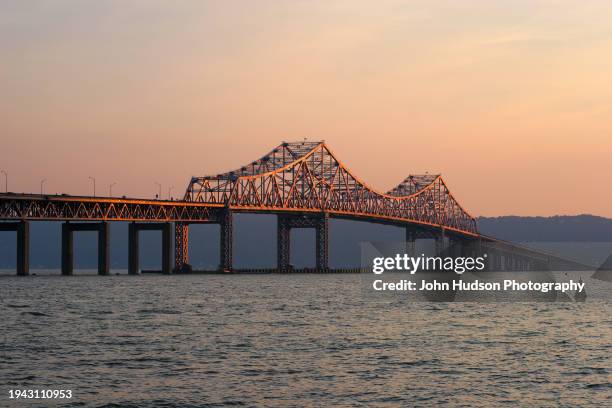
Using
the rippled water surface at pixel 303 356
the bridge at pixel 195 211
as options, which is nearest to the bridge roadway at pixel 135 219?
the bridge at pixel 195 211

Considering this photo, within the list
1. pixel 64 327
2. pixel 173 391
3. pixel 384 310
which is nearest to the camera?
Answer: pixel 173 391

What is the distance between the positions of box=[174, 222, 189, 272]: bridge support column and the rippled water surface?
4049 inches

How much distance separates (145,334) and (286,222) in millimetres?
143722

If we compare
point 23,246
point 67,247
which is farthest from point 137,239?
point 23,246

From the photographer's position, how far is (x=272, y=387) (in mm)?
36625

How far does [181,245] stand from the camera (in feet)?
588

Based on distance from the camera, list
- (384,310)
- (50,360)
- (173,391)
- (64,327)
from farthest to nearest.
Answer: (384,310) → (64,327) → (50,360) → (173,391)

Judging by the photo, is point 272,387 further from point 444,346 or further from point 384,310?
point 384,310

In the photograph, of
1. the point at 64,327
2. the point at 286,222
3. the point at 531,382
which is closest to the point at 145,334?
the point at 64,327

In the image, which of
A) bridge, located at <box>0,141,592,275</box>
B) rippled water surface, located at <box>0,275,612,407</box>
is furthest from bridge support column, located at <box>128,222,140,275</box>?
rippled water surface, located at <box>0,275,612,407</box>

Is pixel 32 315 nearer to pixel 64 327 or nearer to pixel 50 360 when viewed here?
pixel 64 327

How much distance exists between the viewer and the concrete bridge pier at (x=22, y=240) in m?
135

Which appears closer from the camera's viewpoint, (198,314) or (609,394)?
(609,394)

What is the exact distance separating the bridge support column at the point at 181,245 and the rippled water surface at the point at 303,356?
103m
